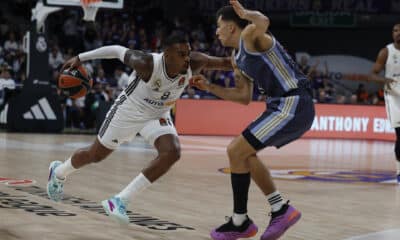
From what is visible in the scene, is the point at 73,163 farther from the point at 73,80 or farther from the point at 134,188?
the point at 134,188

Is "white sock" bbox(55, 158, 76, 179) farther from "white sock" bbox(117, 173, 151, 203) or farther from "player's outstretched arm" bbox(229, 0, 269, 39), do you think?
"player's outstretched arm" bbox(229, 0, 269, 39)

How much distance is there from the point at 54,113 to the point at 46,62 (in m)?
1.12

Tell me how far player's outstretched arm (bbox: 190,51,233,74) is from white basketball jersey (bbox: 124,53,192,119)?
10 centimetres

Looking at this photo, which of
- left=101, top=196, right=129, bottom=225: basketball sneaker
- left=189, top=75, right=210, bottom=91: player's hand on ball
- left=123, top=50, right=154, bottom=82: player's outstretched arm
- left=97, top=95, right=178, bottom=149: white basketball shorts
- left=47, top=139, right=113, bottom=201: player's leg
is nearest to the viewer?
left=189, top=75, right=210, bottom=91: player's hand on ball

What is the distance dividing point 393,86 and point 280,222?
15.6ft

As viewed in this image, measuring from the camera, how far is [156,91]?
5477 mm

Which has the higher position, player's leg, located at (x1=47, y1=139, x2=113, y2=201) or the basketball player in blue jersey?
the basketball player in blue jersey

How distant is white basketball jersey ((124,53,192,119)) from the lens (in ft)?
17.7

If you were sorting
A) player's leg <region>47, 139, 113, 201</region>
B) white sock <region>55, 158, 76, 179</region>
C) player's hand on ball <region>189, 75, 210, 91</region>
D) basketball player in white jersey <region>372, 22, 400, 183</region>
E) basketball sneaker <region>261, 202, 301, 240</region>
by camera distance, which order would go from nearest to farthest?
1. player's hand on ball <region>189, 75, 210, 91</region>
2. basketball sneaker <region>261, 202, 301, 240</region>
3. player's leg <region>47, 139, 113, 201</region>
4. white sock <region>55, 158, 76, 179</region>
5. basketball player in white jersey <region>372, 22, 400, 183</region>

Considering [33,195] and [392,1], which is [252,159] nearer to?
[33,195]

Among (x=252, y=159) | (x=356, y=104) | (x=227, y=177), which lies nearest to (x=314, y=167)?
(x=227, y=177)

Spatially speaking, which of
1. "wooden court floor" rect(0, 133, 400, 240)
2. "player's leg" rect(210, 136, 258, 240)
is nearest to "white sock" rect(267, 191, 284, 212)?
"player's leg" rect(210, 136, 258, 240)

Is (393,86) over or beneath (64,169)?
over

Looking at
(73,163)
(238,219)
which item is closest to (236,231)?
(238,219)
